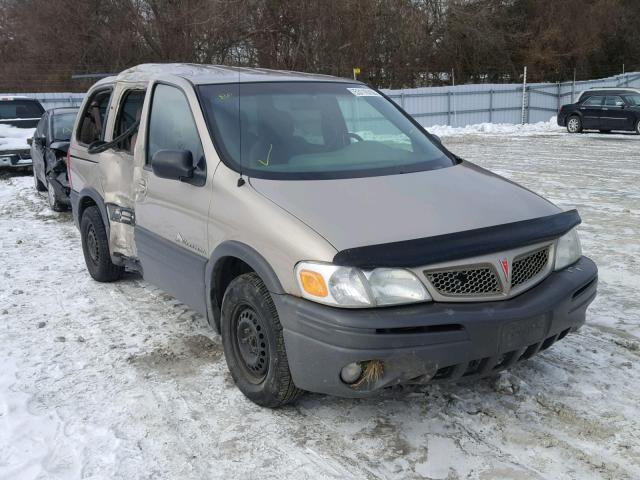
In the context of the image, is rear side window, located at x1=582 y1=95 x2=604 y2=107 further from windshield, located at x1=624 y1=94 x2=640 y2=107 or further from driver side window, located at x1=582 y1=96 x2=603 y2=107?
windshield, located at x1=624 y1=94 x2=640 y2=107

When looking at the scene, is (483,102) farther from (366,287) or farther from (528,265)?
(366,287)

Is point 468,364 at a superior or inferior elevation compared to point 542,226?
inferior

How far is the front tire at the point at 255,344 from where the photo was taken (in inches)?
131

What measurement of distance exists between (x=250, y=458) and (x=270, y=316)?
0.69 metres

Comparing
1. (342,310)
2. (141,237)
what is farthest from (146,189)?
(342,310)

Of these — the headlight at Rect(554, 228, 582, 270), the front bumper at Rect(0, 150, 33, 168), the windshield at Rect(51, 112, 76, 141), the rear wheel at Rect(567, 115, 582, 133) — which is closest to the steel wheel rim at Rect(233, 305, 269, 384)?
the headlight at Rect(554, 228, 582, 270)

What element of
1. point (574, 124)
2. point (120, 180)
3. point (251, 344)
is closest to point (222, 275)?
point (251, 344)

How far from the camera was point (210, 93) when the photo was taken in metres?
4.25

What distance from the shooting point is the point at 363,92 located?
191 inches

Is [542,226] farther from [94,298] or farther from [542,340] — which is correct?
[94,298]

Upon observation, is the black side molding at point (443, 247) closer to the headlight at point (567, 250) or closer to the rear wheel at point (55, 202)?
the headlight at point (567, 250)

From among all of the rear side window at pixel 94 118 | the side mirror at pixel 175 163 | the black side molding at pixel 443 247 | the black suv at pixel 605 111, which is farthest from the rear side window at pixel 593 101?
the side mirror at pixel 175 163

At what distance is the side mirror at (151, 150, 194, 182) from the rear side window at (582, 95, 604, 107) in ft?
69.5

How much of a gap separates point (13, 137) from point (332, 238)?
1267 cm
